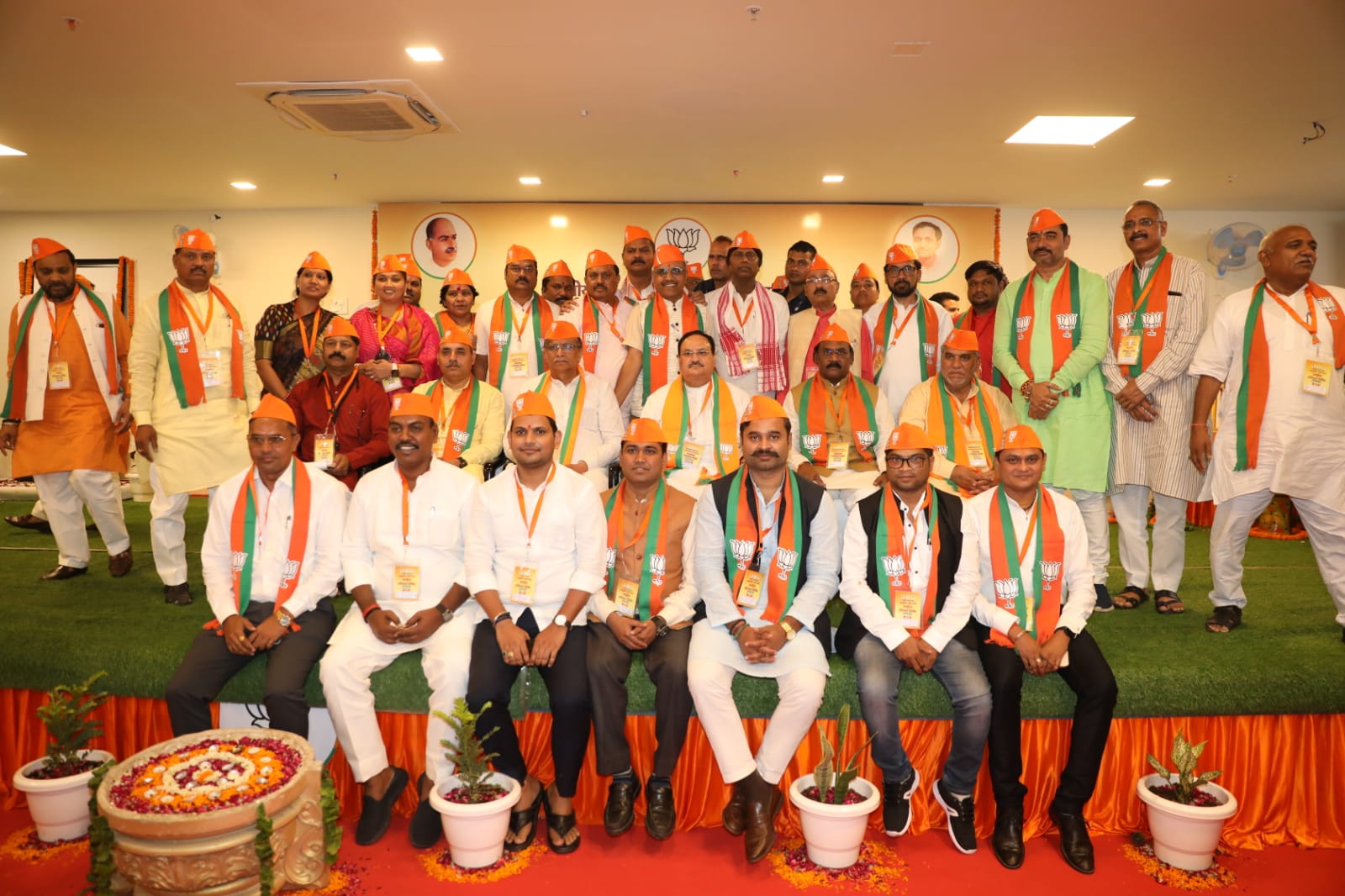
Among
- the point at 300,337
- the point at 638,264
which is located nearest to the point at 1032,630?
the point at 638,264

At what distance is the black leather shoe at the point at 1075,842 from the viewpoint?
3090 millimetres

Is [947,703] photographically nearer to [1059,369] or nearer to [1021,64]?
[1059,369]

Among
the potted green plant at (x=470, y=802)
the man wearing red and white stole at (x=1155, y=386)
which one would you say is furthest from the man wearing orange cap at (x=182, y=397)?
the man wearing red and white stole at (x=1155, y=386)

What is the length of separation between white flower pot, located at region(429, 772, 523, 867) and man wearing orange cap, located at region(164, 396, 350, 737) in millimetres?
886

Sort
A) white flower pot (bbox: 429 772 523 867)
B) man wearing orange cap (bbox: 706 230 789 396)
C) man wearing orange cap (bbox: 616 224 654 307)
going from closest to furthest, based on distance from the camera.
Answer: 1. white flower pot (bbox: 429 772 523 867)
2. man wearing orange cap (bbox: 706 230 789 396)
3. man wearing orange cap (bbox: 616 224 654 307)

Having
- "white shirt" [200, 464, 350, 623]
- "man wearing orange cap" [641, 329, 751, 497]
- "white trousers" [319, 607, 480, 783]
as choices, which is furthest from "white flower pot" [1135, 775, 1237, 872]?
"white shirt" [200, 464, 350, 623]

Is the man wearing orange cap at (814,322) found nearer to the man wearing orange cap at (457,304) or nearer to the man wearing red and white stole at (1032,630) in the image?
the man wearing red and white stole at (1032,630)

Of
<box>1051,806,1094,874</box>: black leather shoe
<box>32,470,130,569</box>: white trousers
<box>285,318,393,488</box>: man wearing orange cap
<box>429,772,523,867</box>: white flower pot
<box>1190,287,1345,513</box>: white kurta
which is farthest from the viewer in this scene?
<box>32,470,130,569</box>: white trousers

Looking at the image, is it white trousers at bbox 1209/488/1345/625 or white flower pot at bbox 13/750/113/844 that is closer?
white flower pot at bbox 13/750/113/844

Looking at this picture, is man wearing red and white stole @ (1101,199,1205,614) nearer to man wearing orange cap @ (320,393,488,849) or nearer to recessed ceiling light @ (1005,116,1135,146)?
recessed ceiling light @ (1005,116,1135,146)

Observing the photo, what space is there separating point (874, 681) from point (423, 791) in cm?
180

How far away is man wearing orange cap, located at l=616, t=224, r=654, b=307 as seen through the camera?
549 centimetres

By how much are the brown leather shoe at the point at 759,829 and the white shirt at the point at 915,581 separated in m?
0.77

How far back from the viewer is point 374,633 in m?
3.40
